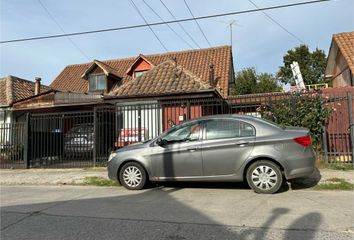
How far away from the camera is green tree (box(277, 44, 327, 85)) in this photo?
1670 inches

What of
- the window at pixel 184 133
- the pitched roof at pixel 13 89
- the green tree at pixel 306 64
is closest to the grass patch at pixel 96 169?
the window at pixel 184 133

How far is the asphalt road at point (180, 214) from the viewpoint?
486cm

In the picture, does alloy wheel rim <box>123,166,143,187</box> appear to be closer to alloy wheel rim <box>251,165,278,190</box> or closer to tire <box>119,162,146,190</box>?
tire <box>119,162,146,190</box>

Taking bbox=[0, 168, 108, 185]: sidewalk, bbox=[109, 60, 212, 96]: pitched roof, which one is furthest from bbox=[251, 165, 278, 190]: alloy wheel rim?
bbox=[109, 60, 212, 96]: pitched roof

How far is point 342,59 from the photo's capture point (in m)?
19.8

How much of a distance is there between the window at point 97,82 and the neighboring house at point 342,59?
46.7 feet

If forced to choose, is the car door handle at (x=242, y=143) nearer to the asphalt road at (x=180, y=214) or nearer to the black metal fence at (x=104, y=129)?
the asphalt road at (x=180, y=214)

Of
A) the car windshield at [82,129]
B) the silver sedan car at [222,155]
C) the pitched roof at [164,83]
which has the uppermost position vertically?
the pitched roof at [164,83]

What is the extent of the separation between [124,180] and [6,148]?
906cm

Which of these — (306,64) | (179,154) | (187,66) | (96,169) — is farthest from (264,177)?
(306,64)

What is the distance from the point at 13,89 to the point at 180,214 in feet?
61.2

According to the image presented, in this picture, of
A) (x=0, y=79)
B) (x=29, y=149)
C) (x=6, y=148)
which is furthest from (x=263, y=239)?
(x=0, y=79)

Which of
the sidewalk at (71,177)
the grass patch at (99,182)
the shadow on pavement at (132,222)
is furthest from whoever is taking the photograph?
the grass patch at (99,182)

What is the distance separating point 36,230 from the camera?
523cm
